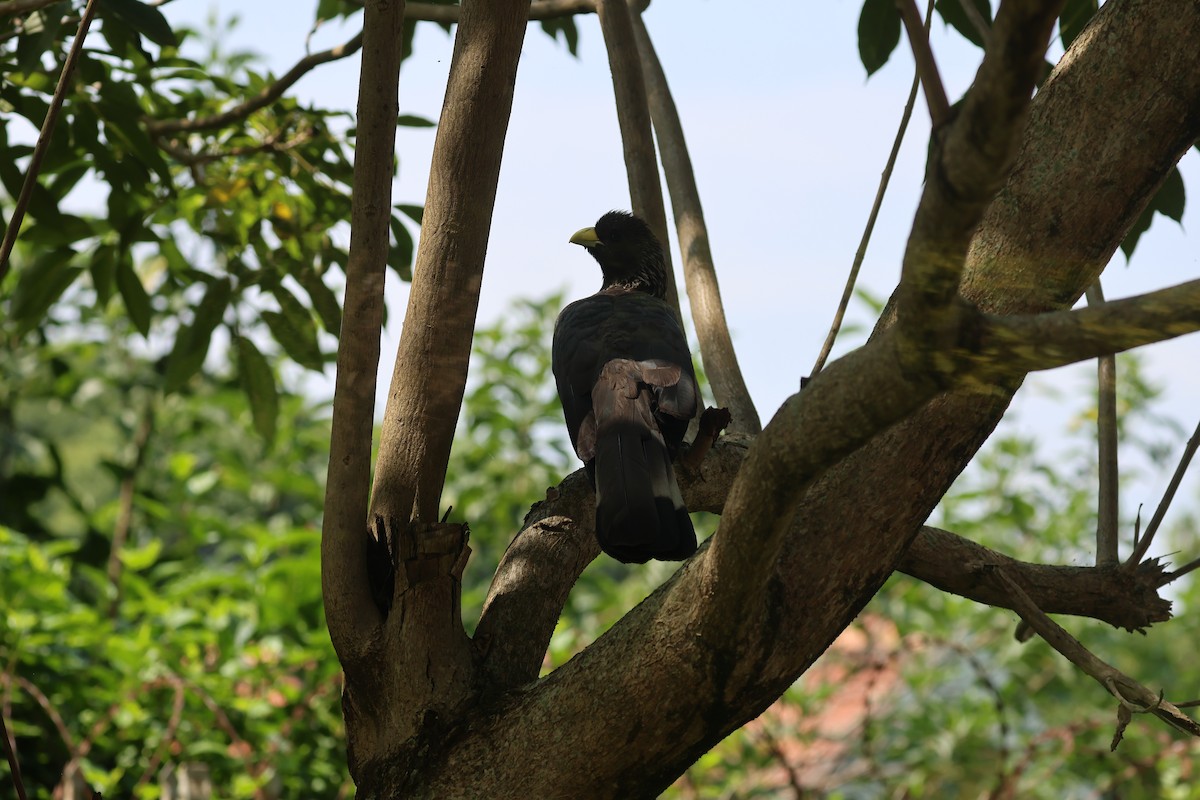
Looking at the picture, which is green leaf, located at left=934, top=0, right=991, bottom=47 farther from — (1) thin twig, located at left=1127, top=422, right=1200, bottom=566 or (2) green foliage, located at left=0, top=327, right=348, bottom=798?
(2) green foliage, located at left=0, top=327, right=348, bottom=798

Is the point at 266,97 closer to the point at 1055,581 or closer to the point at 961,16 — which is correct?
the point at 961,16

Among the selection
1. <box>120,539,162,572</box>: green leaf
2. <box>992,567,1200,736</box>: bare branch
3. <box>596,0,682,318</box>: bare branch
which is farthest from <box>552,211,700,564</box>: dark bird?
<box>120,539,162,572</box>: green leaf

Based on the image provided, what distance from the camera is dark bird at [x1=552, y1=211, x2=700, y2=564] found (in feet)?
6.73

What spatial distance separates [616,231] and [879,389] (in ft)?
9.19

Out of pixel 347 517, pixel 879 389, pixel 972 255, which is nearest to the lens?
pixel 879 389

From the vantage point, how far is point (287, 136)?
10.1 feet

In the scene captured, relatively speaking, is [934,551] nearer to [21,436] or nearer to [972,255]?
[972,255]

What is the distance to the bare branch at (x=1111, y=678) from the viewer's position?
68.2 inches

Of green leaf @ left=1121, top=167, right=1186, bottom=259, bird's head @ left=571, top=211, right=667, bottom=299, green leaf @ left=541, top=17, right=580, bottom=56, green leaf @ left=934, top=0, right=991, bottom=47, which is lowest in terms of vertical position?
green leaf @ left=1121, top=167, right=1186, bottom=259

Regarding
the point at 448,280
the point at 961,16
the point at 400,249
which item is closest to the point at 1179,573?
the point at 961,16

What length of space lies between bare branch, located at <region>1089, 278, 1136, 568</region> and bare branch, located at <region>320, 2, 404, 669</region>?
1397 mm

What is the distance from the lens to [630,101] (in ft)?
9.38

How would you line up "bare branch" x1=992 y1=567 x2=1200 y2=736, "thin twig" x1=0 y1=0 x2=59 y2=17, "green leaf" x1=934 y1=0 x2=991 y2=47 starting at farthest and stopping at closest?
"green leaf" x1=934 y1=0 x2=991 y2=47 → "thin twig" x1=0 y1=0 x2=59 y2=17 → "bare branch" x1=992 y1=567 x2=1200 y2=736

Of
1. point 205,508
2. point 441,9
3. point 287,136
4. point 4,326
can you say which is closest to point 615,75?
point 441,9
